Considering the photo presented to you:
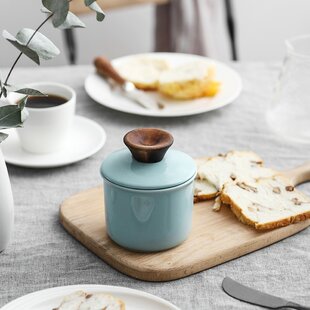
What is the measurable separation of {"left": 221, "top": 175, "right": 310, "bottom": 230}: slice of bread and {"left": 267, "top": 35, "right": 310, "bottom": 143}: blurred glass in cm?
25

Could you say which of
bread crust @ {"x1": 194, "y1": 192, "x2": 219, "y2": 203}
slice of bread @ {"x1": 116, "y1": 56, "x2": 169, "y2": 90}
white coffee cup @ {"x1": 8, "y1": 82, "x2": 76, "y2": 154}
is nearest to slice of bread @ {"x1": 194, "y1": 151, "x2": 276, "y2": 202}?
bread crust @ {"x1": 194, "y1": 192, "x2": 219, "y2": 203}

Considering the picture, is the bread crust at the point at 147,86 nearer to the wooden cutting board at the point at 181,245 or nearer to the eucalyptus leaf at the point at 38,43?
the wooden cutting board at the point at 181,245

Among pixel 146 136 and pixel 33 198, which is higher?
pixel 146 136

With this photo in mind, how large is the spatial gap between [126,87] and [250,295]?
0.73 m

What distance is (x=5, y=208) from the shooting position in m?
0.92

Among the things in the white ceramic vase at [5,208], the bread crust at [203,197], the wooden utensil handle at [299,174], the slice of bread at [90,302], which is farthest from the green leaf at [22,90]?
the wooden utensil handle at [299,174]

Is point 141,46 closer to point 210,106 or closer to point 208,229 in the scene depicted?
point 210,106

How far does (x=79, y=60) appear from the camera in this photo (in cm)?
327

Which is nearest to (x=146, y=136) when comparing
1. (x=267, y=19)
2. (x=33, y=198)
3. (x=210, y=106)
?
(x=33, y=198)

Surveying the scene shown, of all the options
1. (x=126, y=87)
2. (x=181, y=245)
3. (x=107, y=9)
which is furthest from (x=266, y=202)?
(x=107, y=9)

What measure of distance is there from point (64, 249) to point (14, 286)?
108 millimetres

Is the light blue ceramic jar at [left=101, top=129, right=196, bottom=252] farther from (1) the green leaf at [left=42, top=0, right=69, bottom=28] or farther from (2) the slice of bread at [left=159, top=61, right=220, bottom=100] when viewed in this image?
(2) the slice of bread at [left=159, top=61, right=220, bottom=100]

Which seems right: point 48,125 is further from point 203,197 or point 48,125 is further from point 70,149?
point 203,197

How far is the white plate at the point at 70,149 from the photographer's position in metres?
1.19
